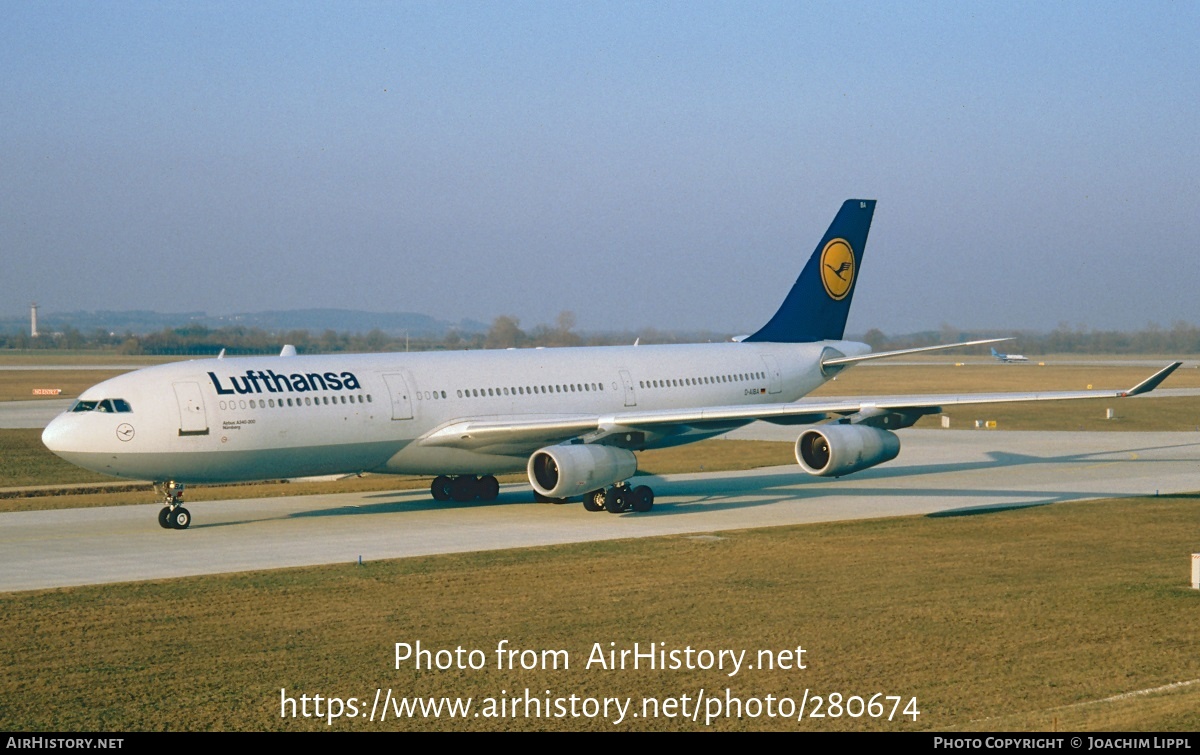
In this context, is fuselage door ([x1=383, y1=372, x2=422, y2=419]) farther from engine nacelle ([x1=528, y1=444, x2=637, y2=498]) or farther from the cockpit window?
the cockpit window

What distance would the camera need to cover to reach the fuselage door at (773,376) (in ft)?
135

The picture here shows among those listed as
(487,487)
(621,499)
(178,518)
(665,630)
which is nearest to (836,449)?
(621,499)

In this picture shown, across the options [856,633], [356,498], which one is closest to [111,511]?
[356,498]

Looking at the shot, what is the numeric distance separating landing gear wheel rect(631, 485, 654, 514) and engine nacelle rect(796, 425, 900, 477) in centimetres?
386

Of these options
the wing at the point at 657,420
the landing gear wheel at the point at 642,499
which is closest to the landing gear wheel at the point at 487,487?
the wing at the point at 657,420

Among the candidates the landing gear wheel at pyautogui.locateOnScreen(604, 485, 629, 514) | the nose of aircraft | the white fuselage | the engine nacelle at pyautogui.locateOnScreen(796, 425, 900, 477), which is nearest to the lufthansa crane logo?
the white fuselage

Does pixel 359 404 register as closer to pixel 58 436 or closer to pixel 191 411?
pixel 191 411

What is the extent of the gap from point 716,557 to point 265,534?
10563 millimetres

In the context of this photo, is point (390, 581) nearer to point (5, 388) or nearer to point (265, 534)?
point (265, 534)

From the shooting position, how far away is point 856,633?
18.7 metres

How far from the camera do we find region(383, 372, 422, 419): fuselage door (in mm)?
32562

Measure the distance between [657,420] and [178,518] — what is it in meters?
11.6

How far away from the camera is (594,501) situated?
3372cm

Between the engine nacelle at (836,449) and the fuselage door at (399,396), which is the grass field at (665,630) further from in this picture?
the fuselage door at (399,396)
